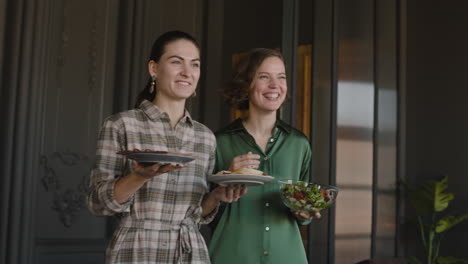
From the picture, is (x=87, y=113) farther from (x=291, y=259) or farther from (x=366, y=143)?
(x=291, y=259)

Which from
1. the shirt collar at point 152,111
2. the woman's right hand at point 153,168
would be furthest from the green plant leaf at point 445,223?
the woman's right hand at point 153,168

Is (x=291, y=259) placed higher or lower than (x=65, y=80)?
lower

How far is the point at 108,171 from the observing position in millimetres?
1603

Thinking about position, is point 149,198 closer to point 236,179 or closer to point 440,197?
point 236,179

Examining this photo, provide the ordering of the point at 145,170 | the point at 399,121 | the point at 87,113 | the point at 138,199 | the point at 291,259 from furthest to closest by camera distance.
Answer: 1. the point at 399,121
2. the point at 87,113
3. the point at 291,259
4. the point at 138,199
5. the point at 145,170

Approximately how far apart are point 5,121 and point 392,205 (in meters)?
2.54

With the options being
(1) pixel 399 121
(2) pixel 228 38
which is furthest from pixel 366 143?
(2) pixel 228 38

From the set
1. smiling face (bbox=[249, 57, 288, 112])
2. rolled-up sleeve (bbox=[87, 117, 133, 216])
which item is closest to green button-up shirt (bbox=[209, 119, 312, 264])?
smiling face (bbox=[249, 57, 288, 112])

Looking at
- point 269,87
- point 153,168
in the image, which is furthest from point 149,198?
point 269,87

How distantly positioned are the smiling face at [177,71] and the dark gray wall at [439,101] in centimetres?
325

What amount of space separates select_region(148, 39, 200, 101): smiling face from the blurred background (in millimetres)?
1302

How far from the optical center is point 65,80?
3.90 m

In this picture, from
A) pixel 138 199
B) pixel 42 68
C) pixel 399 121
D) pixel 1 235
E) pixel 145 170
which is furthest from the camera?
pixel 399 121

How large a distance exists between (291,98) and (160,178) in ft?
4.71
